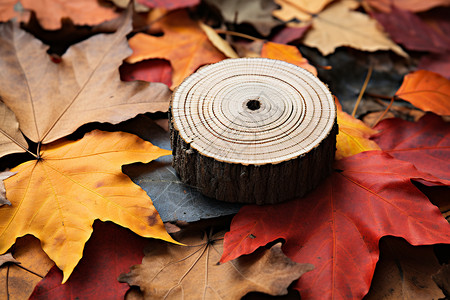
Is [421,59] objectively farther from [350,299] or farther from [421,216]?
[350,299]

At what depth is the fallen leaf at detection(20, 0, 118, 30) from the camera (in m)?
1.93

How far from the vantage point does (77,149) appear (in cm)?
135

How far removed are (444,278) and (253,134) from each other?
0.68m

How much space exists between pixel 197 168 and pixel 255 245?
0.28 m

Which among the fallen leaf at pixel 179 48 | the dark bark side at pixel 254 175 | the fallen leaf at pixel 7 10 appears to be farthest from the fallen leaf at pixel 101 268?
the fallen leaf at pixel 7 10

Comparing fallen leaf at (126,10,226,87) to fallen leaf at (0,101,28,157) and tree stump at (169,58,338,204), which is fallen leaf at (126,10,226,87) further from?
fallen leaf at (0,101,28,157)

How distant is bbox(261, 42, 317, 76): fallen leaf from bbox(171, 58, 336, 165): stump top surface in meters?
0.24

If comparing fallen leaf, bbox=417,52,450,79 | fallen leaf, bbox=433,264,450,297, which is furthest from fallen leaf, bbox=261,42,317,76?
fallen leaf, bbox=433,264,450,297

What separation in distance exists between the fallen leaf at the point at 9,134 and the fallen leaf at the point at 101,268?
360 millimetres

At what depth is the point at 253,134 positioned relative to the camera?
127 centimetres

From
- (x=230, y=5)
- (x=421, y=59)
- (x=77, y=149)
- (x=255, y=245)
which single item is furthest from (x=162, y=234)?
(x=421, y=59)

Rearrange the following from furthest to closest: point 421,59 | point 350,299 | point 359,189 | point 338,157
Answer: point 421,59 → point 338,157 → point 359,189 → point 350,299

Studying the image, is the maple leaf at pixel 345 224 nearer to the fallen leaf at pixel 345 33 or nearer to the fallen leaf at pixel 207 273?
the fallen leaf at pixel 207 273

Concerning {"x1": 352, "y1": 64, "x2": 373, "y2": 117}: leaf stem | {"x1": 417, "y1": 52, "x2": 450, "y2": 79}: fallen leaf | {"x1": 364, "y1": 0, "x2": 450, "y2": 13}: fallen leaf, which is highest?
{"x1": 364, "y1": 0, "x2": 450, "y2": 13}: fallen leaf
